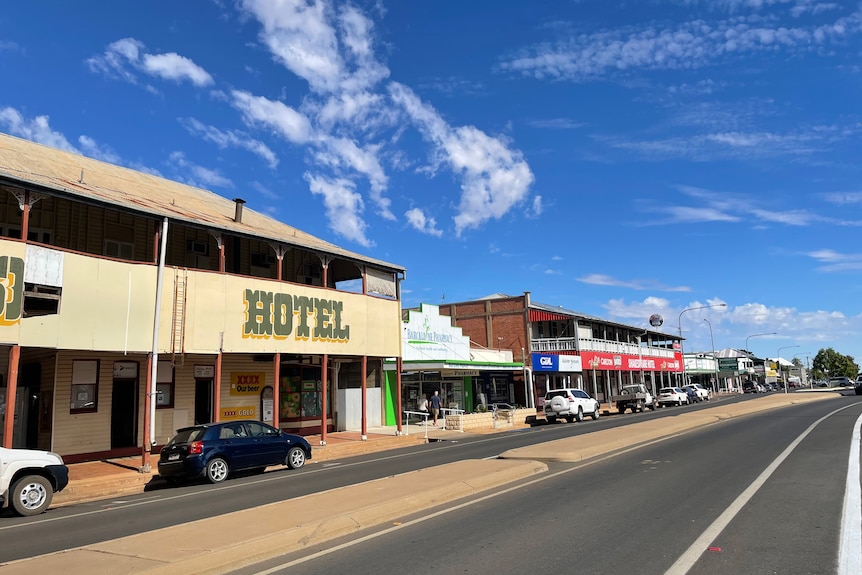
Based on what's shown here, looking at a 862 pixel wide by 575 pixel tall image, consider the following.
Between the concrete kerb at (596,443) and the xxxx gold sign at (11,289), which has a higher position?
the xxxx gold sign at (11,289)

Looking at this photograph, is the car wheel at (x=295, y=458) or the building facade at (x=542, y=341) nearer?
the car wheel at (x=295, y=458)

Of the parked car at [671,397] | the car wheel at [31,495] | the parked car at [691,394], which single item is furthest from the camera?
the parked car at [691,394]

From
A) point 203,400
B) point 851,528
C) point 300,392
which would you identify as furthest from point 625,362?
point 851,528

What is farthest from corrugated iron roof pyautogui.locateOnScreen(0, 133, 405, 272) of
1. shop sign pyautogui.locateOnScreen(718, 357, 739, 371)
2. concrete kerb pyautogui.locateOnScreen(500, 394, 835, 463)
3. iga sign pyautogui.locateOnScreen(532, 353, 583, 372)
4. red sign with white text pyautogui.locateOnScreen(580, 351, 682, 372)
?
shop sign pyautogui.locateOnScreen(718, 357, 739, 371)

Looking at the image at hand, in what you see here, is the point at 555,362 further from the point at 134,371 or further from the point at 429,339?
Result: the point at 134,371

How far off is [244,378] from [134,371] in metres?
4.51

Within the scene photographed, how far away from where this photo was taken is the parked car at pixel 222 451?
1491 centimetres

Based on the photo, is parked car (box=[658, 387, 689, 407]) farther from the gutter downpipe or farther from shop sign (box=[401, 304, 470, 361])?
the gutter downpipe

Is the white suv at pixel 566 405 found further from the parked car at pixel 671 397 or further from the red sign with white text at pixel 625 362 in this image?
the parked car at pixel 671 397

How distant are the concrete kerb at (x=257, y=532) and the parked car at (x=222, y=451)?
18.3 feet

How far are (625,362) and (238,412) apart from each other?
4382 centimetres

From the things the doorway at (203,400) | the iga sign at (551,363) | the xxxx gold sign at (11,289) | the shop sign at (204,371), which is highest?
the xxxx gold sign at (11,289)

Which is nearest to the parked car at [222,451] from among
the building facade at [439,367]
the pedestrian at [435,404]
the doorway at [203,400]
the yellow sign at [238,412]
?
the doorway at [203,400]

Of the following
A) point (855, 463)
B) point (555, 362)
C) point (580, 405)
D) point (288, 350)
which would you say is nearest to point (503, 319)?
point (555, 362)
